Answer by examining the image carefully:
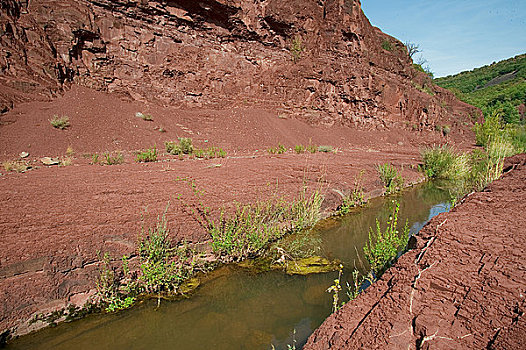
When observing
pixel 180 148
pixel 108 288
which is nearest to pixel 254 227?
pixel 108 288

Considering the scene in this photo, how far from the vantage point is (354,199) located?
739 cm

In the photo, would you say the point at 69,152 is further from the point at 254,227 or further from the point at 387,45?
the point at 387,45

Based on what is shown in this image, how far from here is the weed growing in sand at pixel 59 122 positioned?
11.2m

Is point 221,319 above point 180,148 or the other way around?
the other way around

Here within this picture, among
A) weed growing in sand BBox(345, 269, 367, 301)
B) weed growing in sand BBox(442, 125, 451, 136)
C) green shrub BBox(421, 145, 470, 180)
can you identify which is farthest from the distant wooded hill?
weed growing in sand BBox(345, 269, 367, 301)

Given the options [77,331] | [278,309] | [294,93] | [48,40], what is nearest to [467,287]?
[278,309]

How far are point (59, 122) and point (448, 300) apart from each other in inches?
514

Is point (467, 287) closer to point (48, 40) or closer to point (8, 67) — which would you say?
point (8, 67)

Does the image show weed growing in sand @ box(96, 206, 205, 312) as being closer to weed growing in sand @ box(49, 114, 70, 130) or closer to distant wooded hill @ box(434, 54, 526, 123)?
weed growing in sand @ box(49, 114, 70, 130)

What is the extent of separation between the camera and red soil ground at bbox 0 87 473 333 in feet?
10.3

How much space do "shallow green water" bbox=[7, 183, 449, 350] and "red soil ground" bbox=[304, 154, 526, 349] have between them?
902 mm

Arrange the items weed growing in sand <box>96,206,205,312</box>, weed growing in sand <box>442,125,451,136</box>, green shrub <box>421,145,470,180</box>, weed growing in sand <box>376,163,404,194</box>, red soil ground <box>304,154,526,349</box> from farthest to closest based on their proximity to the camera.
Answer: weed growing in sand <box>442,125,451,136</box> < green shrub <box>421,145,470,180</box> < weed growing in sand <box>376,163,404,194</box> < weed growing in sand <box>96,206,205,312</box> < red soil ground <box>304,154,526,349</box>

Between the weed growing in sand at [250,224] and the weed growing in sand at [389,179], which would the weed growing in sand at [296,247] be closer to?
the weed growing in sand at [250,224]

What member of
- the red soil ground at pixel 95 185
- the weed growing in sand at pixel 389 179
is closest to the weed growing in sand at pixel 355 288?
the red soil ground at pixel 95 185
